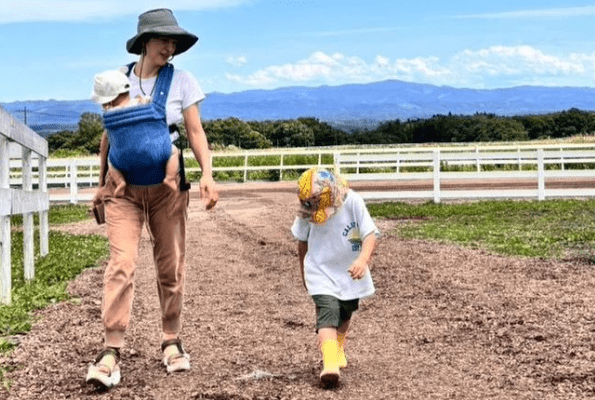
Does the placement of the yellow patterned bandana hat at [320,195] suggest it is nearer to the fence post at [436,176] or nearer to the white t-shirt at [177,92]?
the white t-shirt at [177,92]

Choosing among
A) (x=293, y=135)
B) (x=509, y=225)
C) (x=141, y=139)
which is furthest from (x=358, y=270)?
(x=293, y=135)

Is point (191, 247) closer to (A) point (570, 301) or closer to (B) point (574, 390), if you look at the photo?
(A) point (570, 301)

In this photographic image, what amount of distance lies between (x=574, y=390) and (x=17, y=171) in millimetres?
29768

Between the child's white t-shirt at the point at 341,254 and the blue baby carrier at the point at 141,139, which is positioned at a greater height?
the blue baby carrier at the point at 141,139

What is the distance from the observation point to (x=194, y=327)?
26.4ft

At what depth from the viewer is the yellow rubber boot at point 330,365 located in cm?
568

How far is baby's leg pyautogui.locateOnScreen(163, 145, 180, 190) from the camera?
19.1ft

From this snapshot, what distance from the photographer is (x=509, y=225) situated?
17.8 metres

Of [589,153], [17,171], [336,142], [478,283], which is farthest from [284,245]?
[336,142]

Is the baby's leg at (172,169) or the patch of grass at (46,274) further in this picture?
the patch of grass at (46,274)

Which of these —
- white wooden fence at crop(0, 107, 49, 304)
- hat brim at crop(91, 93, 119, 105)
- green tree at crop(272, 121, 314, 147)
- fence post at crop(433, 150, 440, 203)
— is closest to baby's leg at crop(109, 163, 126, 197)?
hat brim at crop(91, 93, 119, 105)

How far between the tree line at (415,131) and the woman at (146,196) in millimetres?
73039

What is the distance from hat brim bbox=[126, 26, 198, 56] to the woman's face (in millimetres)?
41

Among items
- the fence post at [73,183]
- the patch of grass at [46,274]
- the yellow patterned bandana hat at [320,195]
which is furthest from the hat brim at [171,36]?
the fence post at [73,183]
